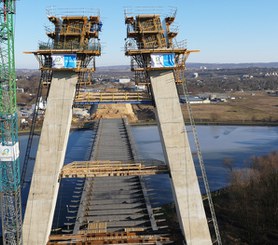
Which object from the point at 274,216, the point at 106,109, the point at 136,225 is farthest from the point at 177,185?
the point at 106,109

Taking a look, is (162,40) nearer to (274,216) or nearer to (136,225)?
(136,225)

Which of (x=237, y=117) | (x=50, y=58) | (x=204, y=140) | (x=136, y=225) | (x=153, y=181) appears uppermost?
(x=237, y=117)

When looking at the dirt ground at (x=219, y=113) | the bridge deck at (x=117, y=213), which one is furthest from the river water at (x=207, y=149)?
the dirt ground at (x=219, y=113)

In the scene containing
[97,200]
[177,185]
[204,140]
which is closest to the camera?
[177,185]

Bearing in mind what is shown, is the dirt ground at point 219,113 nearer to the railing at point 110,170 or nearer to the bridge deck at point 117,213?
the bridge deck at point 117,213

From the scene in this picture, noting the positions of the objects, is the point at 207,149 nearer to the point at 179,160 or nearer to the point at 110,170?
the point at 179,160

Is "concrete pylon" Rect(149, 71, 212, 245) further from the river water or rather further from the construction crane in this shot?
the river water

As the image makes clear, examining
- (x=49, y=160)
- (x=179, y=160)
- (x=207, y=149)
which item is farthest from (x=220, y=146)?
(x=49, y=160)
